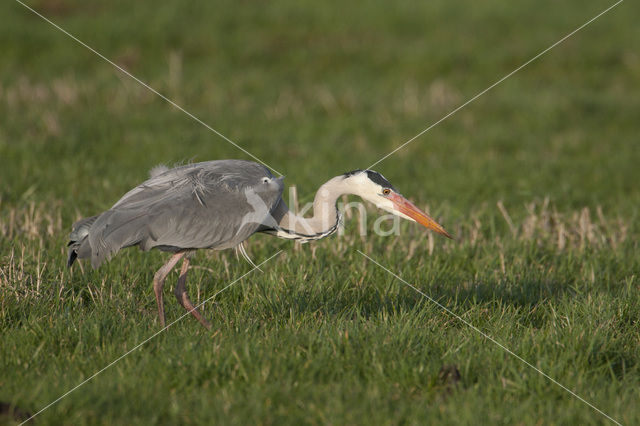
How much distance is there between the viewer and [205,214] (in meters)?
4.94

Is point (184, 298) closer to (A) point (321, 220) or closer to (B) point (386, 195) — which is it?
(A) point (321, 220)

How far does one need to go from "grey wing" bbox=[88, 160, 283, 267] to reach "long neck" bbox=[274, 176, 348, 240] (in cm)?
24

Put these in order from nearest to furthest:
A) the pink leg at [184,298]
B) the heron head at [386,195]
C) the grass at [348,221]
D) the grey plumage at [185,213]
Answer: the grass at [348,221], the grey plumage at [185,213], the pink leg at [184,298], the heron head at [386,195]

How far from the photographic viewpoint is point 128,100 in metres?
11.4

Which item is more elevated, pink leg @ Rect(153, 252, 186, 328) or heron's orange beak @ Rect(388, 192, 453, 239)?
heron's orange beak @ Rect(388, 192, 453, 239)

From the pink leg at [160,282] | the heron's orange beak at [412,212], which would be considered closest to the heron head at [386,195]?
the heron's orange beak at [412,212]

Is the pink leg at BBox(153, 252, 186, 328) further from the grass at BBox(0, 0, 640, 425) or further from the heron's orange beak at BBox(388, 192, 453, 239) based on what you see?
the heron's orange beak at BBox(388, 192, 453, 239)

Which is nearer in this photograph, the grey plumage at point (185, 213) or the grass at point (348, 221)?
the grass at point (348, 221)

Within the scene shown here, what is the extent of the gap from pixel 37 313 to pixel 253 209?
61.2 inches

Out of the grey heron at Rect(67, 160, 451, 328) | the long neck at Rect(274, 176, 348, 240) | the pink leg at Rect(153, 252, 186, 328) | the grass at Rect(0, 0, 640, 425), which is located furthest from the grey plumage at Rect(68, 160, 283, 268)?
the grass at Rect(0, 0, 640, 425)

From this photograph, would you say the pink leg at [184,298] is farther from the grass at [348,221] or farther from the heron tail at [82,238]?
the heron tail at [82,238]

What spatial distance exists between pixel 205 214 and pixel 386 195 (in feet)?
4.05

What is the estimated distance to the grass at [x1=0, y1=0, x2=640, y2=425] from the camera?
4.22m

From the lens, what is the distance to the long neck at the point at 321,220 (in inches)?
205
